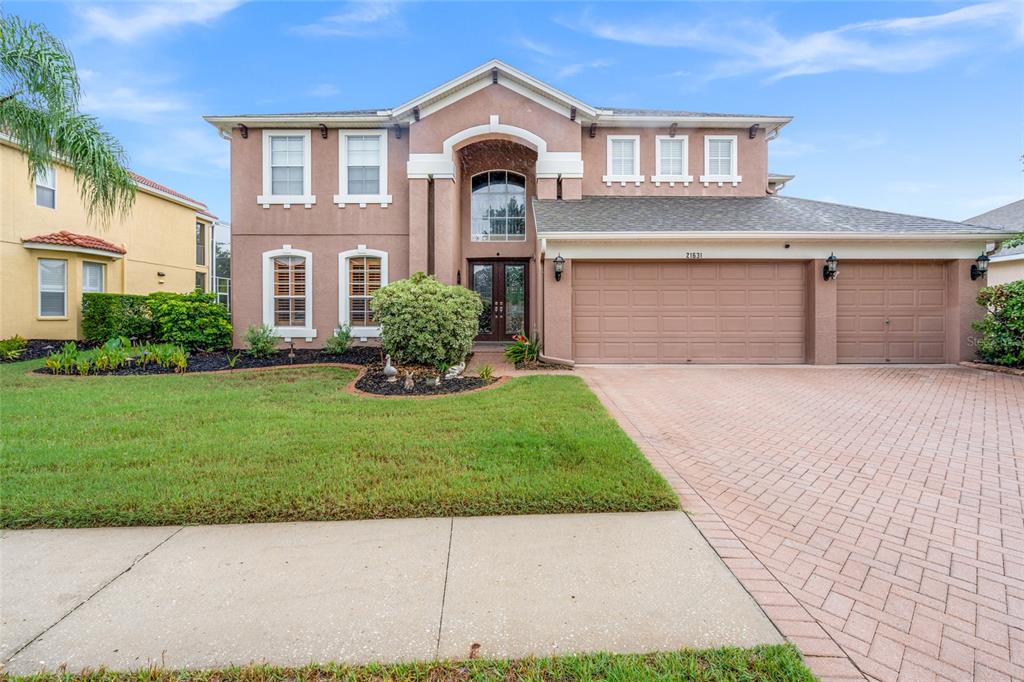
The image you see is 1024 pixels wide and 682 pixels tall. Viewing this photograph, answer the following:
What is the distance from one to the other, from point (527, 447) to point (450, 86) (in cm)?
1072

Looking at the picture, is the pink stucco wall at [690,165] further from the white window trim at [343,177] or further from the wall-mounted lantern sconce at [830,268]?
the white window trim at [343,177]

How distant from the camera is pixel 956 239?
10273 mm

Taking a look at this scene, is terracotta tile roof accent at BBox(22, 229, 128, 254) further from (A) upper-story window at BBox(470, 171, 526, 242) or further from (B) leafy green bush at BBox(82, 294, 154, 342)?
(A) upper-story window at BBox(470, 171, 526, 242)

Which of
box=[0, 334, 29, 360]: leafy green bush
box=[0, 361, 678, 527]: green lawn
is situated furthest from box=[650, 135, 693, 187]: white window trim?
box=[0, 334, 29, 360]: leafy green bush

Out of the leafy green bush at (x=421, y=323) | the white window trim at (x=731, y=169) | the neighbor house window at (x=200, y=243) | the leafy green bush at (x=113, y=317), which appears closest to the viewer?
the leafy green bush at (x=421, y=323)

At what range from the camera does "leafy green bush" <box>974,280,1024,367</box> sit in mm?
9367

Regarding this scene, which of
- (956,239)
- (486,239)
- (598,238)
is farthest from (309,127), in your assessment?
(956,239)

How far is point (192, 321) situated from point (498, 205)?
30.4 feet

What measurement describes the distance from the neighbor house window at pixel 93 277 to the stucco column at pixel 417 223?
12045 mm

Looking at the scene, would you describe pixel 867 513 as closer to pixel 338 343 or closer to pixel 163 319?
pixel 338 343

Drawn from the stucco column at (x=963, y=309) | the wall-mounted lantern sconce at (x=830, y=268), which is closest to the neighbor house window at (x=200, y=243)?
the wall-mounted lantern sconce at (x=830, y=268)

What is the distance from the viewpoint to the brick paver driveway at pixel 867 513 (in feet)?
7.01

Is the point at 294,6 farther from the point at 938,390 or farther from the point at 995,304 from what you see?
the point at 995,304

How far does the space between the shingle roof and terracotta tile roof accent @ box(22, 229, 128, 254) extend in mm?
15010
